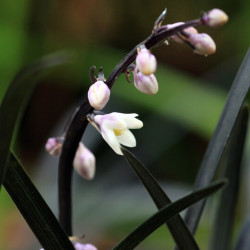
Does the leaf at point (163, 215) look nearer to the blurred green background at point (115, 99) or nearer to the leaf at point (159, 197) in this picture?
the leaf at point (159, 197)

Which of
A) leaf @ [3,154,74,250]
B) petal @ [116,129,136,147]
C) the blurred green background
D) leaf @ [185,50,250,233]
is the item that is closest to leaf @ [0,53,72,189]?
leaf @ [3,154,74,250]

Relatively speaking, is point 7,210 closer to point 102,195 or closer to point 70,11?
point 102,195

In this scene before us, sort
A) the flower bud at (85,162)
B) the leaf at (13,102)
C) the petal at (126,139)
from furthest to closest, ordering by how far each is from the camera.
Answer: the flower bud at (85,162) → the petal at (126,139) → the leaf at (13,102)

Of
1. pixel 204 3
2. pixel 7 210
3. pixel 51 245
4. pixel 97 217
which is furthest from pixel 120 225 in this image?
pixel 204 3

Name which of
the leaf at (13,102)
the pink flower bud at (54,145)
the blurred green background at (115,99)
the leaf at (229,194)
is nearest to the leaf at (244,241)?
the leaf at (229,194)

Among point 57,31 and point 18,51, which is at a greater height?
point 57,31
